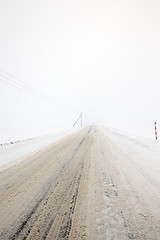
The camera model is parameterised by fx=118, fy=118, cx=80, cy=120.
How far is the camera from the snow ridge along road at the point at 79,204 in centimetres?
113

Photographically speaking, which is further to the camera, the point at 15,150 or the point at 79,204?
the point at 15,150

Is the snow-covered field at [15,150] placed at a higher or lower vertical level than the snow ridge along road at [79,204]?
lower

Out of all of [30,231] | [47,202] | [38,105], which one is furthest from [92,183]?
Result: [38,105]

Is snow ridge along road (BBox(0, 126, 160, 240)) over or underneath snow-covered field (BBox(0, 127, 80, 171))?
over

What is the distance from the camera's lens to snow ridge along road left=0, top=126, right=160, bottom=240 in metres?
1.13

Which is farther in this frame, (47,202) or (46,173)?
(46,173)

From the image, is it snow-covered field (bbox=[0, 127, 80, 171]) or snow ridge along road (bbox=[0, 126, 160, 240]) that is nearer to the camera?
snow ridge along road (bbox=[0, 126, 160, 240])

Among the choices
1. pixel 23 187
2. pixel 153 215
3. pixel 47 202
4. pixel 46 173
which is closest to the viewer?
pixel 153 215

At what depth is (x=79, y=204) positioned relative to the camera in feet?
4.99

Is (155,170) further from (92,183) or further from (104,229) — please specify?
(104,229)

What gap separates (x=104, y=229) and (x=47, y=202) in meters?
0.79

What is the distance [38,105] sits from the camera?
2716 cm

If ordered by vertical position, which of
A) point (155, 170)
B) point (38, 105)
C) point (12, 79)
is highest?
point (12, 79)

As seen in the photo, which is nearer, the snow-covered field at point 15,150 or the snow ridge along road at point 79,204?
the snow ridge along road at point 79,204
